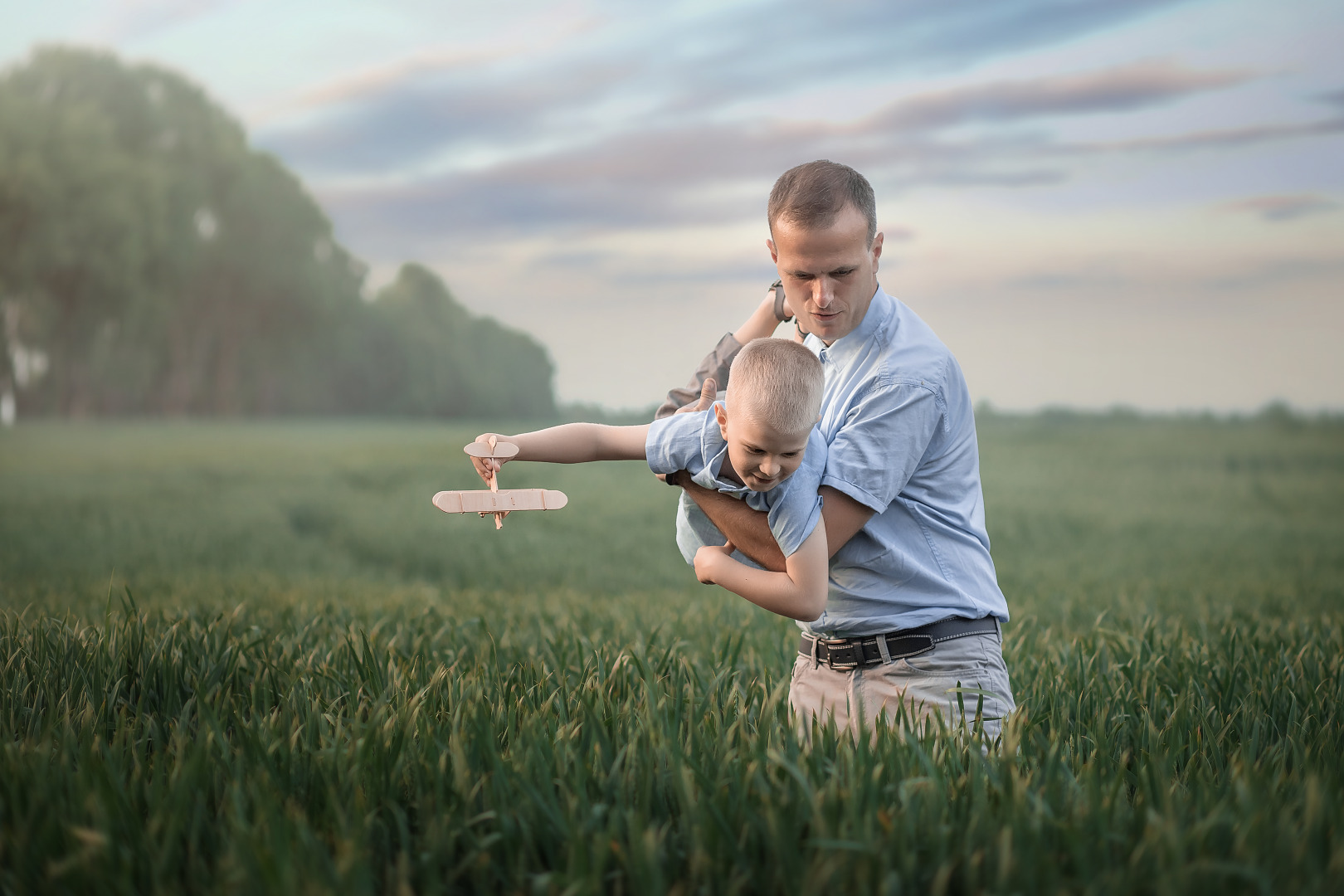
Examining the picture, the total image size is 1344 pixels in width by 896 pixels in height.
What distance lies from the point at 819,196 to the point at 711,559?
1.17 m

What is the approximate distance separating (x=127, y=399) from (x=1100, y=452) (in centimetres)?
3082

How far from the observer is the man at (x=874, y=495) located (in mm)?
2789

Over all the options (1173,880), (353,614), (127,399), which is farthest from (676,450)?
(127,399)

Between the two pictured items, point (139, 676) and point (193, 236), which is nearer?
point (139, 676)

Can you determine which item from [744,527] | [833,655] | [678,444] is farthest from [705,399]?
[833,655]

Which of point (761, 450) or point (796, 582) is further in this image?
point (796, 582)

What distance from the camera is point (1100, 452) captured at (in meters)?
26.2

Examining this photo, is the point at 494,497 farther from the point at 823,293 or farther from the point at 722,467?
the point at 823,293

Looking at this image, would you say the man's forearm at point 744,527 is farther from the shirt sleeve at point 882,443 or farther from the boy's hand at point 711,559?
the shirt sleeve at point 882,443

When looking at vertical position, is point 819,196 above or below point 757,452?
above

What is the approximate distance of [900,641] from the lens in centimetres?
310

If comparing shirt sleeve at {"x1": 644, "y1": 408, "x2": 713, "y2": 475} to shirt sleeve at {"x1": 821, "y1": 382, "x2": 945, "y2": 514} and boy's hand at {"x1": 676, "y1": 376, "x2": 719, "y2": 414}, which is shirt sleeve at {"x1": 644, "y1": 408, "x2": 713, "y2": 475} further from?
shirt sleeve at {"x1": 821, "y1": 382, "x2": 945, "y2": 514}

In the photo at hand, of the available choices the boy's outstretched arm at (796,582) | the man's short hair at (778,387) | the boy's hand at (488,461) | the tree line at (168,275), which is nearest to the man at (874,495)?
the boy's outstretched arm at (796,582)

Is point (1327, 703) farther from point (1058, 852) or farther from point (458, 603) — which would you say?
point (458, 603)
